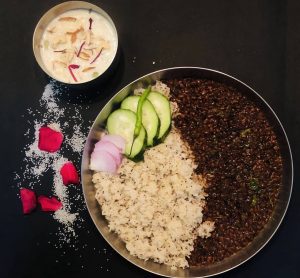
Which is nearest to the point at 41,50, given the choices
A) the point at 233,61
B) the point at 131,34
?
the point at 131,34

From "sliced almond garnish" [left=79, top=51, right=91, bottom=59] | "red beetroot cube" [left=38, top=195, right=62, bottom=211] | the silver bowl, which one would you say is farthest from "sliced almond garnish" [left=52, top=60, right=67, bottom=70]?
"red beetroot cube" [left=38, top=195, right=62, bottom=211]

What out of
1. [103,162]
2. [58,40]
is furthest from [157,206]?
[58,40]

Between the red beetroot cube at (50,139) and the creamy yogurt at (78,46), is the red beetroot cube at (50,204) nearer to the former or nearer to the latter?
the red beetroot cube at (50,139)

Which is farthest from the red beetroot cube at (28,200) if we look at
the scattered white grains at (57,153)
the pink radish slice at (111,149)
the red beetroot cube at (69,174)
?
the pink radish slice at (111,149)

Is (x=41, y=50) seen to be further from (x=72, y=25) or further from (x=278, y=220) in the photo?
(x=278, y=220)

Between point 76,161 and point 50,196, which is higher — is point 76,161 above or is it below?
above
